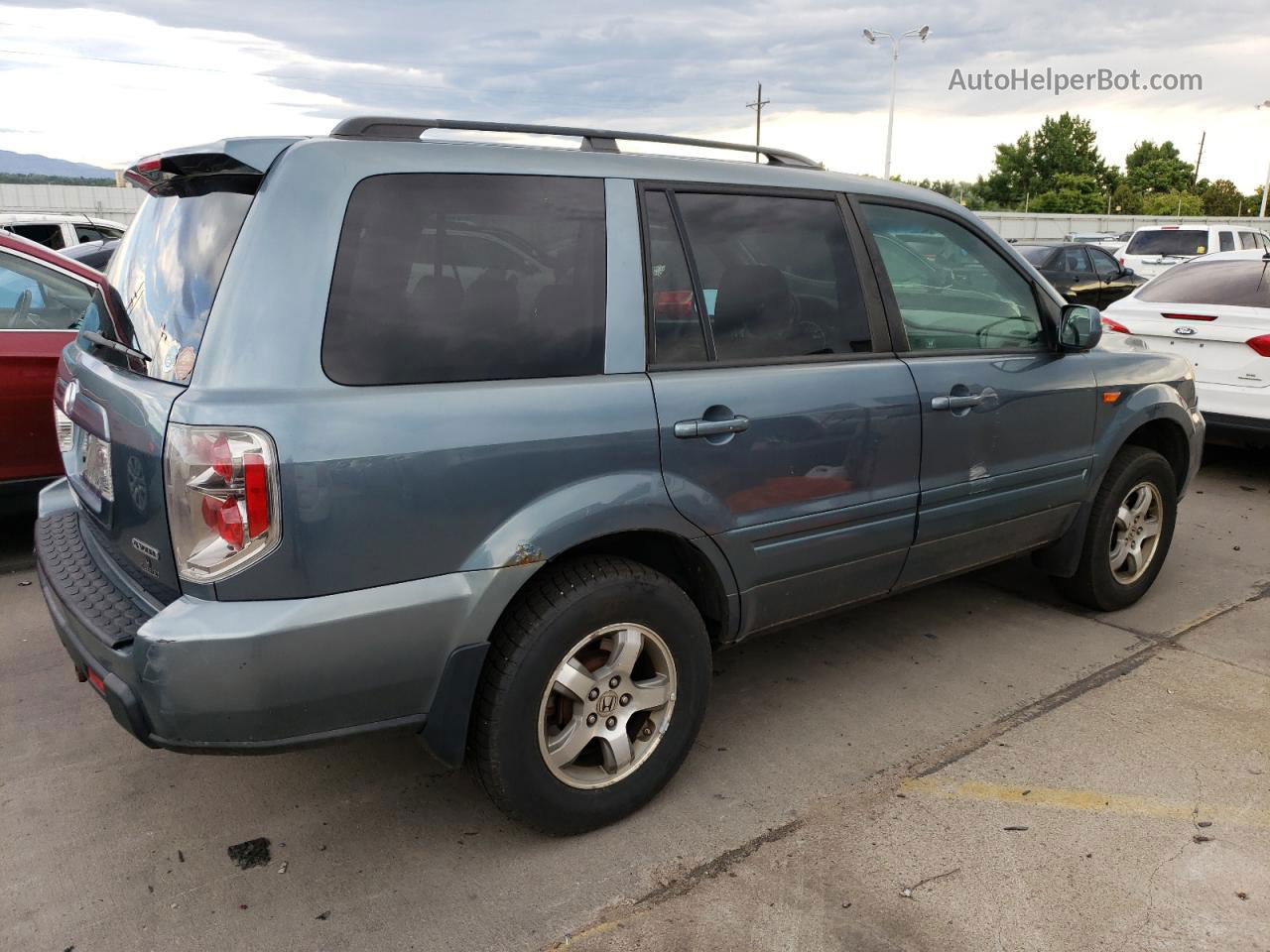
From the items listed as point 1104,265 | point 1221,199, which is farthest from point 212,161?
point 1221,199

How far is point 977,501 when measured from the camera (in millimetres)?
3717

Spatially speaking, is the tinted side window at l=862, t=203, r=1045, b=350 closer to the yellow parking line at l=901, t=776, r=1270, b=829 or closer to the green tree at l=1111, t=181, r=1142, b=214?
the yellow parking line at l=901, t=776, r=1270, b=829

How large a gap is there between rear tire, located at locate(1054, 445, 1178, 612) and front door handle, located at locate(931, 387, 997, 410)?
1.03 metres

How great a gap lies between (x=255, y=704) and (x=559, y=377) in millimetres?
1087

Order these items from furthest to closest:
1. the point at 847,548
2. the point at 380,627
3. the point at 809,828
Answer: the point at 847,548 < the point at 809,828 < the point at 380,627

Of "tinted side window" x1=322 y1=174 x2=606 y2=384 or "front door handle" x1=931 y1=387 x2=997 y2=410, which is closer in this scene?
"tinted side window" x1=322 y1=174 x2=606 y2=384

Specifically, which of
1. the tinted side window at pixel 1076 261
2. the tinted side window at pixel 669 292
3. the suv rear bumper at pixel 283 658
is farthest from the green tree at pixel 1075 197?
the suv rear bumper at pixel 283 658

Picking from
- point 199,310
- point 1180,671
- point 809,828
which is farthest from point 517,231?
point 1180,671

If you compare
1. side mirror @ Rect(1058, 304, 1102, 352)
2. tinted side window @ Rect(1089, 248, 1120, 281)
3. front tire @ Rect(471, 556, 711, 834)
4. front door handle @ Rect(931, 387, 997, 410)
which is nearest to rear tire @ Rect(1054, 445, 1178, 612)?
side mirror @ Rect(1058, 304, 1102, 352)

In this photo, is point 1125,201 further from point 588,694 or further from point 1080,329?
point 588,694

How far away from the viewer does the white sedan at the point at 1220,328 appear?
6598 mm

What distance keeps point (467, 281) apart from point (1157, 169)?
300 ft

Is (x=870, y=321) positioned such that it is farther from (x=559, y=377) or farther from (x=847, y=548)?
(x=559, y=377)

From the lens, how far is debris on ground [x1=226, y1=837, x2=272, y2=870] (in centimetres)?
277
